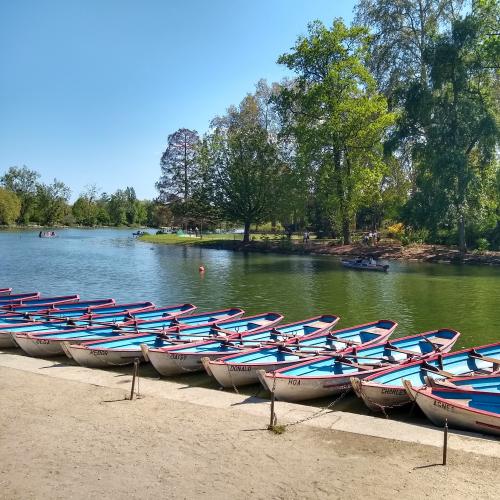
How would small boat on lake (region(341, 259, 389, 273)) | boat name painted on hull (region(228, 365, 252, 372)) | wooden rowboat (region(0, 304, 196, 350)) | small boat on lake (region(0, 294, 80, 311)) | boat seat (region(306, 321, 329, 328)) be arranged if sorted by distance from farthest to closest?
small boat on lake (region(341, 259, 389, 273))
small boat on lake (region(0, 294, 80, 311))
boat seat (region(306, 321, 329, 328))
wooden rowboat (region(0, 304, 196, 350))
boat name painted on hull (region(228, 365, 252, 372))

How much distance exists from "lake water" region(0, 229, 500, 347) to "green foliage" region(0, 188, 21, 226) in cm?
9017

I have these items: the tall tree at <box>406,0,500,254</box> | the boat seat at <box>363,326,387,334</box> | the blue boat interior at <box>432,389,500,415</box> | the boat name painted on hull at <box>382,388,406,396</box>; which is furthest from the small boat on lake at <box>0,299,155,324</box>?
the tall tree at <box>406,0,500,254</box>

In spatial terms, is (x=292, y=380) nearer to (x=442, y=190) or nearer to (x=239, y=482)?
(x=239, y=482)

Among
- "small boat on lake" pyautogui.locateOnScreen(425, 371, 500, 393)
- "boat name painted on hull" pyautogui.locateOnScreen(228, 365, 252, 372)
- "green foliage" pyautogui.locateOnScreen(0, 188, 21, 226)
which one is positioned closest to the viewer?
"small boat on lake" pyautogui.locateOnScreen(425, 371, 500, 393)

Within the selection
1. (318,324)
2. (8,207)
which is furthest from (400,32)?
(8,207)

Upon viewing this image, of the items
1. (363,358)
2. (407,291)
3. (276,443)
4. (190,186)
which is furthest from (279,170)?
(276,443)

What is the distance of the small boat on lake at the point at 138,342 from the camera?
54.4ft

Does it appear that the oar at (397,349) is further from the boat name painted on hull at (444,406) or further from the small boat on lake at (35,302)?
the small boat on lake at (35,302)

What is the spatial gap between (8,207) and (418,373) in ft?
469

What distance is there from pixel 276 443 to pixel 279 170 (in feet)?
218

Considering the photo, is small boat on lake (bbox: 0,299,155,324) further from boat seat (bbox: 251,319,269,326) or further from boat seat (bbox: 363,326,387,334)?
boat seat (bbox: 363,326,387,334)

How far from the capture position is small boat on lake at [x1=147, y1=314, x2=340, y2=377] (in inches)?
620

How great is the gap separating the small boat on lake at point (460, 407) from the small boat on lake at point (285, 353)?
4043 mm

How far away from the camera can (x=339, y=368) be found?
596 inches
